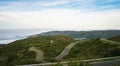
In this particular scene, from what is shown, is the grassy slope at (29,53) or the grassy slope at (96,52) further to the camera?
the grassy slope at (29,53)

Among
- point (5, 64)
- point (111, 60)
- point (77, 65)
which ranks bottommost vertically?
point (5, 64)

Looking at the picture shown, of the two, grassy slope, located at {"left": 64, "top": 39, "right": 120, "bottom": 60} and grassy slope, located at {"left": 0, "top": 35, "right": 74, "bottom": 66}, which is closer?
grassy slope, located at {"left": 64, "top": 39, "right": 120, "bottom": 60}

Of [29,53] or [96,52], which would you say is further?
[29,53]

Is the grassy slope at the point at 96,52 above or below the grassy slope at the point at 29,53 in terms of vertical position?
above

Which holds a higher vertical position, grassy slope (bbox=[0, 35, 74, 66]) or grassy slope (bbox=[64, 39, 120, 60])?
grassy slope (bbox=[64, 39, 120, 60])

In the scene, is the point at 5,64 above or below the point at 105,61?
below

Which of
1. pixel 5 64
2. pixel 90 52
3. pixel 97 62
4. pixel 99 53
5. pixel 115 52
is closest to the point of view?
pixel 97 62

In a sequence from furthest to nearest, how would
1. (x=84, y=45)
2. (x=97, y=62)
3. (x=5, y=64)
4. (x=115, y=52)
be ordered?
(x=84, y=45)
(x=5, y=64)
(x=115, y=52)
(x=97, y=62)

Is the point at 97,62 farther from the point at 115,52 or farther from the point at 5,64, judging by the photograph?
the point at 5,64

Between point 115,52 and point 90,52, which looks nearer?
point 115,52

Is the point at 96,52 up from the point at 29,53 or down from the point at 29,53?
up

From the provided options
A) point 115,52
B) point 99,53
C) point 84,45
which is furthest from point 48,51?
point 115,52
